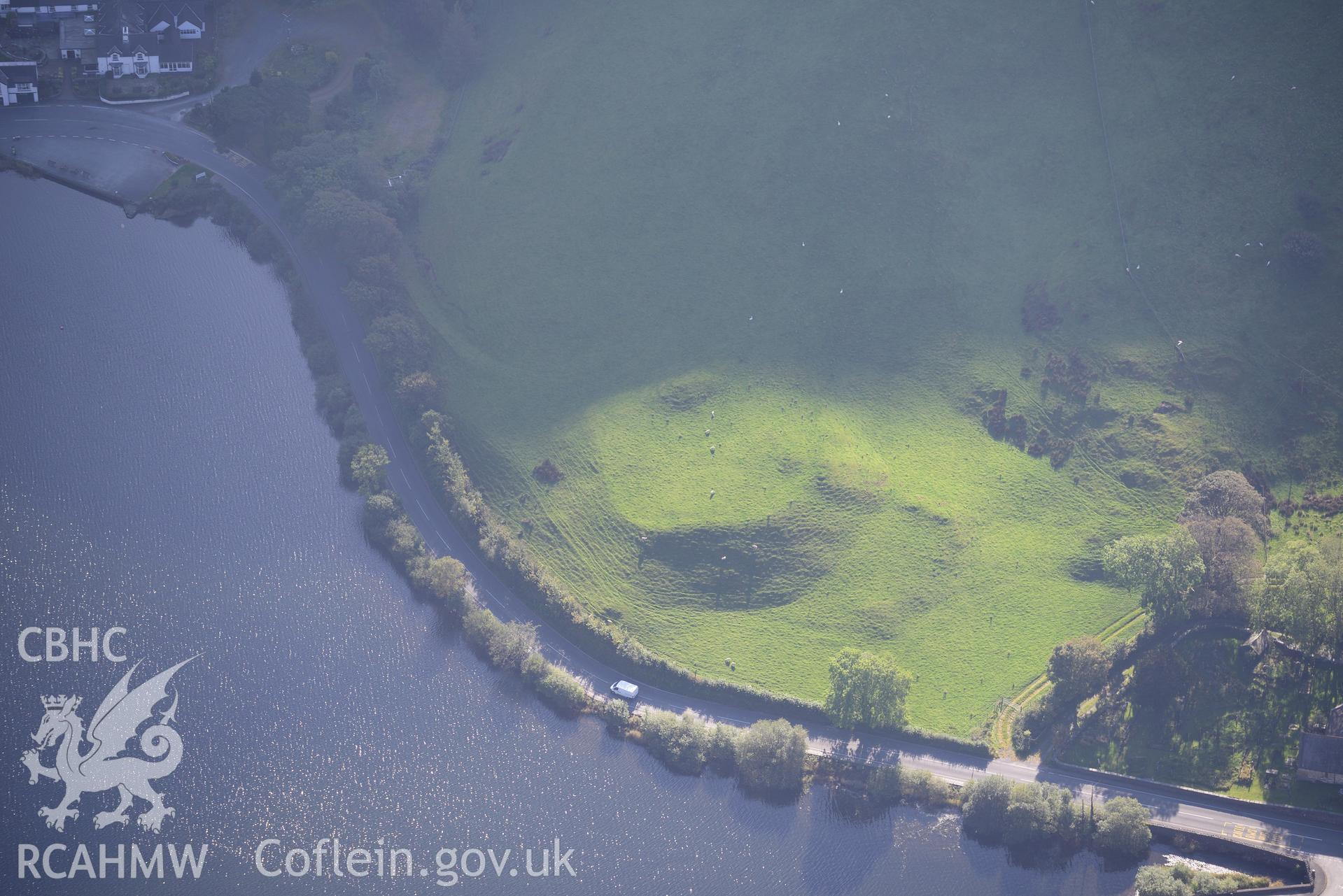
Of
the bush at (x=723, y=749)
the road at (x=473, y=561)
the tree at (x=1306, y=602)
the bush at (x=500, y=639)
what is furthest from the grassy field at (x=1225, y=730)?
the bush at (x=500, y=639)

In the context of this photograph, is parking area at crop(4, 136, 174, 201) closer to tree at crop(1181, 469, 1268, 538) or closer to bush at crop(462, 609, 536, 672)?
bush at crop(462, 609, 536, 672)

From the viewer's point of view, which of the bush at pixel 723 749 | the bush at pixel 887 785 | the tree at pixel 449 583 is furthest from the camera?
the tree at pixel 449 583

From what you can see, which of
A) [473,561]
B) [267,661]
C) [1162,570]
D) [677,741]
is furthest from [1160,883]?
[267,661]

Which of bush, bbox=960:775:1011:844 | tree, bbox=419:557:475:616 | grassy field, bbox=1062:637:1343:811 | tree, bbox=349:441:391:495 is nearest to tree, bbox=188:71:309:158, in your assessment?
tree, bbox=349:441:391:495

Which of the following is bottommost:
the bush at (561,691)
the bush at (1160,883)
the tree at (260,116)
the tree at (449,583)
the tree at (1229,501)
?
the bush at (1160,883)

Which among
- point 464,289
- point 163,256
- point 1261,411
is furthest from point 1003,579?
point 163,256

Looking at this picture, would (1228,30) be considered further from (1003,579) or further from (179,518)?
(179,518)

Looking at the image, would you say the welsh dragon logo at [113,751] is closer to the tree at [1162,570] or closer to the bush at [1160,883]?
the bush at [1160,883]

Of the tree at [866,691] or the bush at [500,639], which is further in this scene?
the bush at [500,639]
